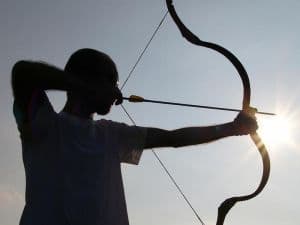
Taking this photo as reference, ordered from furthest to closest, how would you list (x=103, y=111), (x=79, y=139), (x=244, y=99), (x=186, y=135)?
(x=244, y=99) → (x=186, y=135) → (x=103, y=111) → (x=79, y=139)

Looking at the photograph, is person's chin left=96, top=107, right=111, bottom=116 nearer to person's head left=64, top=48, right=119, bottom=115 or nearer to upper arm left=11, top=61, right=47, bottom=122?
person's head left=64, top=48, right=119, bottom=115

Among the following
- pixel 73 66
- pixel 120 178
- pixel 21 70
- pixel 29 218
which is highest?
pixel 73 66

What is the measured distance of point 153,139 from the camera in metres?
2.31

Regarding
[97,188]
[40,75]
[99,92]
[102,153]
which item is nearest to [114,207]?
[97,188]

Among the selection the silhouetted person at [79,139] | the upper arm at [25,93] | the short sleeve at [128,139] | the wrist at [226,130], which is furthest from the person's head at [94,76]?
the wrist at [226,130]

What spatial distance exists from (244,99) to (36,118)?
4.34 feet

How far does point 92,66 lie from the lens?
→ 225 centimetres

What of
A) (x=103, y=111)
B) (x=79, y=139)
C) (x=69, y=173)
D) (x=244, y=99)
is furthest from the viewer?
(x=244, y=99)

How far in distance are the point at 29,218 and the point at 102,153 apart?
420 mm

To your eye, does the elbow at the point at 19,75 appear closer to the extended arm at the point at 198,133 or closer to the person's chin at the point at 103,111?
the person's chin at the point at 103,111

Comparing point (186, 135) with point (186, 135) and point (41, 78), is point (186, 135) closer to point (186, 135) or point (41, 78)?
point (186, 135)

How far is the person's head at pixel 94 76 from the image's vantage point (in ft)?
7.27

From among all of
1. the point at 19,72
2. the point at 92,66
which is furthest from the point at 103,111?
the point at 19,72

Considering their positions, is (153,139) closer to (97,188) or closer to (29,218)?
(97,188)
